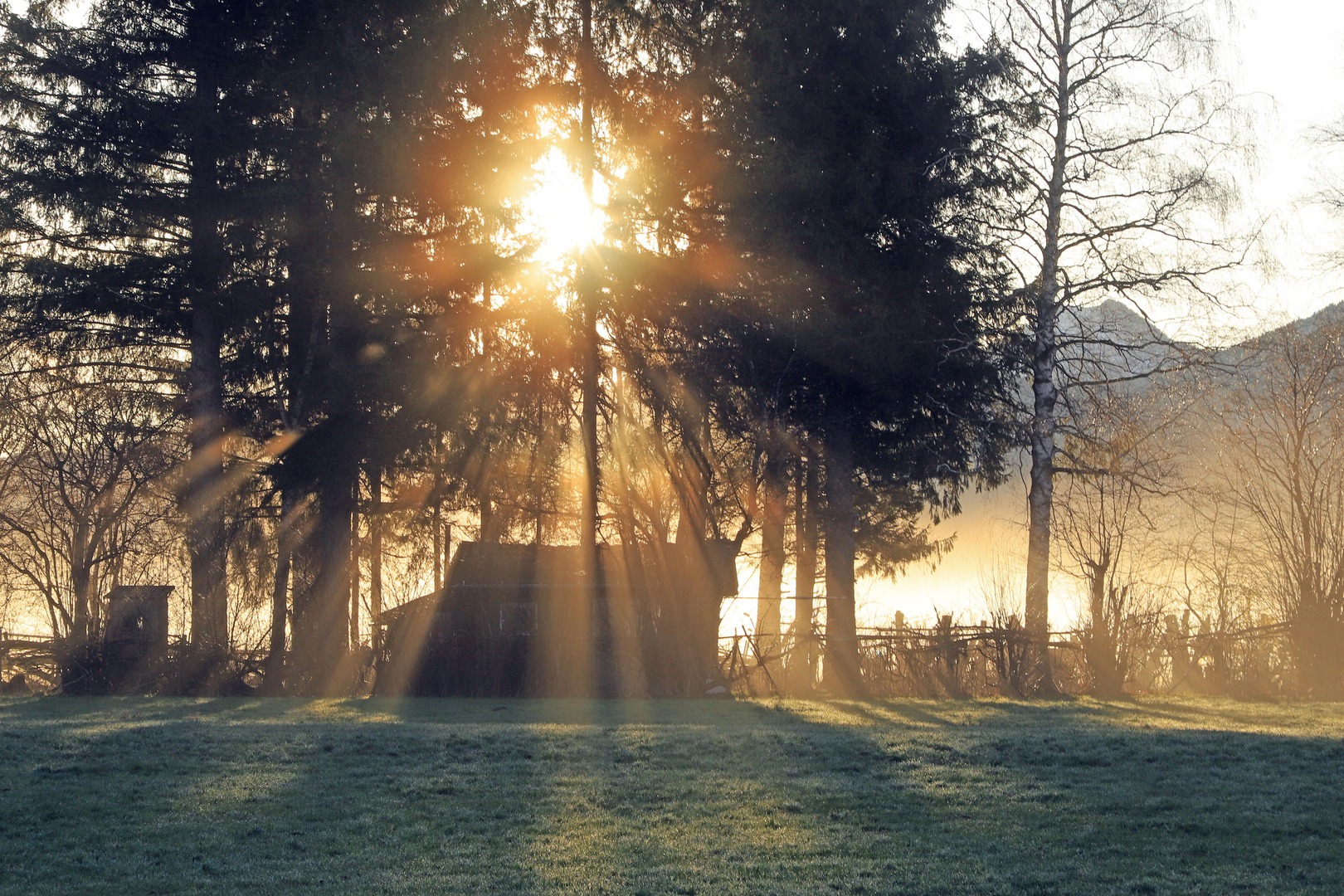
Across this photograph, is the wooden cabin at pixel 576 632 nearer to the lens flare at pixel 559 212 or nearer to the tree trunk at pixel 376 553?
the tree trunk at pixel 376 553

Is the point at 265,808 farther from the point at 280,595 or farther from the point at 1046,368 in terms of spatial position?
the point at 1046,368

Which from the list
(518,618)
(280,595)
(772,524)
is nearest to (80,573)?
(280,595)

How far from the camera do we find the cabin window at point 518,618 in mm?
17516

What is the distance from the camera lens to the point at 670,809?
6.76 meters

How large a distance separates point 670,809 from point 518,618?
1125 cm

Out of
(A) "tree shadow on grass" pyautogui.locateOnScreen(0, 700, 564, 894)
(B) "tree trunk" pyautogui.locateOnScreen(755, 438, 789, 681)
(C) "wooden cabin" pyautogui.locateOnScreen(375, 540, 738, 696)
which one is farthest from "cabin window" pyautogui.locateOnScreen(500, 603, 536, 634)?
(A) "tree shadow on grass" pyautogui.locateOnScreen(0, 700, 564, 894)

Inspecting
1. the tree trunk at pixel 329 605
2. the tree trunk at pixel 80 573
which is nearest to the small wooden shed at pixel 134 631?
→ the tree trunk at pixel 329 605

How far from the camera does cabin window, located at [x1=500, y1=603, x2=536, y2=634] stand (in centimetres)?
1752

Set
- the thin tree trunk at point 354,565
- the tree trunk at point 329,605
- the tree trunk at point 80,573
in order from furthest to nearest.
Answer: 1. the tree trunk at point 80,573
2. the thin tree trunk at point 354,565
3. the tree trunk at point 329,605

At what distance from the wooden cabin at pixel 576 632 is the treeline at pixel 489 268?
3.01 ft

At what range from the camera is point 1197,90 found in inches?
781

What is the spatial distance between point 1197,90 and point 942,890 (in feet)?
61.5

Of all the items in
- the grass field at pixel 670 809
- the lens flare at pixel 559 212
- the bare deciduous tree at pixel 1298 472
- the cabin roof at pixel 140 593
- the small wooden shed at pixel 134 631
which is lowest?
the grass field at pixel 670 809

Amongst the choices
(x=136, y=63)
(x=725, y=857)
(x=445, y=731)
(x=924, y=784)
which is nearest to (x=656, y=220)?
(x=136, y=63)
